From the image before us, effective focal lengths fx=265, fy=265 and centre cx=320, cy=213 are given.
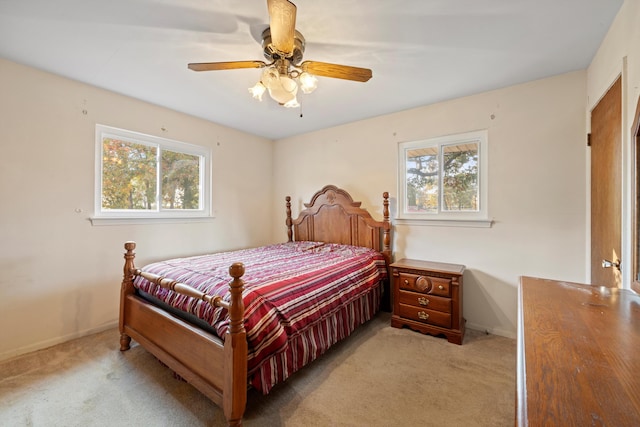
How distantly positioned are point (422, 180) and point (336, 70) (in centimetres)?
184

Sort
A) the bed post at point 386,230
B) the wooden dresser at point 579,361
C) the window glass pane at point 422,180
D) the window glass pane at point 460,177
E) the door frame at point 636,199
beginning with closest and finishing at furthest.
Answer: the wooden dresser at point 579,361, the door frame at point 636,199, the window glass pane at point 460,177, the window glass pane at point 422,180, the bed post at point 386,230

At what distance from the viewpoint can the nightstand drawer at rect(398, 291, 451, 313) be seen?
8.07 ft

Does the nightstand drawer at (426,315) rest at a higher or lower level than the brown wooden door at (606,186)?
lower

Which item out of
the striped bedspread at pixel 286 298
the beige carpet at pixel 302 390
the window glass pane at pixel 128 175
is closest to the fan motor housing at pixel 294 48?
the striped bedspread at pixel 286 298

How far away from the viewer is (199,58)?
2.07m

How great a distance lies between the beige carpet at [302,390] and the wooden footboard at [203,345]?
0.19 metres

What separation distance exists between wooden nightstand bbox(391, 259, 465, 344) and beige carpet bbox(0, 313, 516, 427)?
0.21m

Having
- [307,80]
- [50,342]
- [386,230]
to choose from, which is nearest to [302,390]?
[386,230]

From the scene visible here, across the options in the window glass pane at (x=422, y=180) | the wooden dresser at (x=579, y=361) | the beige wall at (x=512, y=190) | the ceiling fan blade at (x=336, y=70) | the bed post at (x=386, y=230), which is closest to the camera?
the wooden dresser at (x=579, y=361)

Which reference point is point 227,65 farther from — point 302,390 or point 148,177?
point 302,390

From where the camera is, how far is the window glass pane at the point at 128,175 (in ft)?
8.88

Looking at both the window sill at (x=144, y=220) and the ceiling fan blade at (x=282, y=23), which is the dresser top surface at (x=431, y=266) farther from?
the window sill at (x=144, y=220)

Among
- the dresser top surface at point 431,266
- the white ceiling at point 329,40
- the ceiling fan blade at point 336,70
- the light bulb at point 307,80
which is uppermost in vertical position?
the white ceiling at point 329,40

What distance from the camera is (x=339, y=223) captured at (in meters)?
3.54
